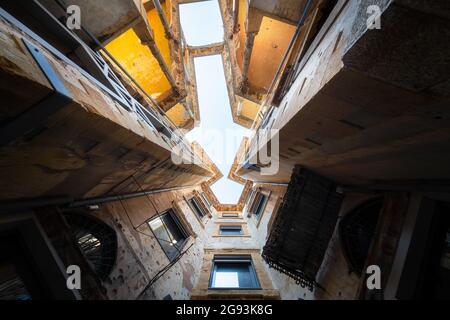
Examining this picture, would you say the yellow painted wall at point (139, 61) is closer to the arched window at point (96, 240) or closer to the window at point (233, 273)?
the arched window at point (96, 240)

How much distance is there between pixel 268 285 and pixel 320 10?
8461 mm

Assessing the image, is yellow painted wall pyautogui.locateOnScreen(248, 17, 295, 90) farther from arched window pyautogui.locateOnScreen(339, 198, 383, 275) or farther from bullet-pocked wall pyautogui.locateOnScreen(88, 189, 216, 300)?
bullet-pocked wall pyautogui.locateOnScreen(88, 189, 216, 300)

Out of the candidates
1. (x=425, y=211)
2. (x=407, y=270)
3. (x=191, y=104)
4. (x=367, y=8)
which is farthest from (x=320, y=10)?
(x=191, y=104)

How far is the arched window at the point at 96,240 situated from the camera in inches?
141

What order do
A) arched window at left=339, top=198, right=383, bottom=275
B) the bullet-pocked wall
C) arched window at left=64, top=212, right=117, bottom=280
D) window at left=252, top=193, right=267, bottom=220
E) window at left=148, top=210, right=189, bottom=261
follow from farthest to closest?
window at left=252, top=193, right=267, bottom=220
window at left=148, top=210, right=189, bottom=261
arched window at left=339, top=198, right=383, bottom=275
the bullet-pocked wall
arched window at left=64, top=212, right=117, bottom=280

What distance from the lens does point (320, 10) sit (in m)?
3.92

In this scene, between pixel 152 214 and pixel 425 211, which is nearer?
pixel 425 211

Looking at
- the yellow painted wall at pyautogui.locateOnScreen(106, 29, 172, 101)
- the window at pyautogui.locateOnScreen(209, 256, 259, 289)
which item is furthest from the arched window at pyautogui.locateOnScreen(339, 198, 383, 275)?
the yellow painted wall at pyautogui.locateOnScreen(106, 29, 172, 101)

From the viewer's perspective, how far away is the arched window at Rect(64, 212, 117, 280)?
141 inches

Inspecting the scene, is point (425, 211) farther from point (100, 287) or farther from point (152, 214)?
point (152, 214)

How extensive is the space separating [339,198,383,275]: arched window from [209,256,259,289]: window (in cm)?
410

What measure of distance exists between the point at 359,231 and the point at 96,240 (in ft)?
19.3

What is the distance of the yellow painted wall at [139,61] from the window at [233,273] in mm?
9077

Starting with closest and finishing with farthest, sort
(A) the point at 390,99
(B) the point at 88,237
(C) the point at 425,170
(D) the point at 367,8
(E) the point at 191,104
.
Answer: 1. (D) the point at 367,8
2. (A) the point at 390,99
3. (C) the point at 425,170
4. (B) the point at 88,237
5. (E) the point at 191,104
